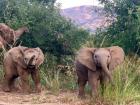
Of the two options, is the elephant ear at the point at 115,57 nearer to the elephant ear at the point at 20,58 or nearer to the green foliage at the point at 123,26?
the green foliage at the point at 123,26

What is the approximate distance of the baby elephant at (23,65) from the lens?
13.6 meters

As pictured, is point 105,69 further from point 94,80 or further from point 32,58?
point 32,58

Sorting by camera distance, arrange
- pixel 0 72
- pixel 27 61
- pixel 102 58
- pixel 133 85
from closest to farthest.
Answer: pixel 102 58 → pixel 133 85 → pixel 27 61 → pixel 0 72

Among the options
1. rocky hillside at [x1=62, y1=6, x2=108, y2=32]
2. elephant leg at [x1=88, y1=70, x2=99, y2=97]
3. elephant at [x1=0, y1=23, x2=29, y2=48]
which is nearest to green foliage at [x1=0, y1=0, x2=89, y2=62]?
elephant at [x1=0, y1=23, x2=29, y2=48]

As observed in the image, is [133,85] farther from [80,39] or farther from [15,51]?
[80,39]

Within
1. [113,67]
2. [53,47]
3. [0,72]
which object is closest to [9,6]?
[53,47]

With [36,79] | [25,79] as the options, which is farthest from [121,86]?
[25,79]

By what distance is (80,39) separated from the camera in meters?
17.8

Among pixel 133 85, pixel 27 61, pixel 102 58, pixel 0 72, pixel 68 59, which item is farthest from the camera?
pixel 68 59

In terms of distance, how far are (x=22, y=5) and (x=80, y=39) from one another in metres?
2.61

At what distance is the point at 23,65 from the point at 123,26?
169 inches

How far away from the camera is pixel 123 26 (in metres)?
16.7

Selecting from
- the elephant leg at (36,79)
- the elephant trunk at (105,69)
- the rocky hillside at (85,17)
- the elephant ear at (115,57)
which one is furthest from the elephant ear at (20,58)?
the rocky hillside at (85,17)

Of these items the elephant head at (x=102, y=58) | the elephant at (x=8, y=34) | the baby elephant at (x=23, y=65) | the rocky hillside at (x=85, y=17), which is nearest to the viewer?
the elephant head at (x=102, y=58)
